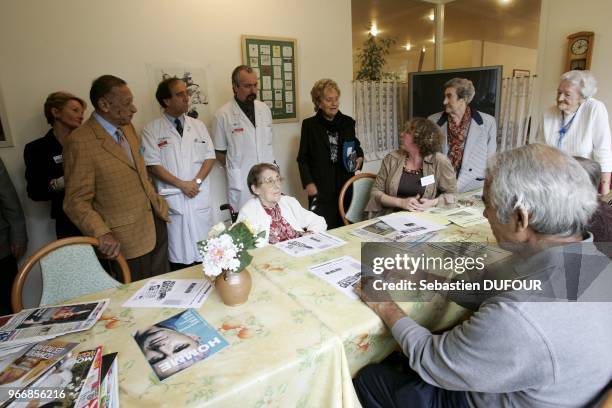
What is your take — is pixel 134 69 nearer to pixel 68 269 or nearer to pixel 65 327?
pixel 68 269

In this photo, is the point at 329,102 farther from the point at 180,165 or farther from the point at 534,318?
the point at 534,318

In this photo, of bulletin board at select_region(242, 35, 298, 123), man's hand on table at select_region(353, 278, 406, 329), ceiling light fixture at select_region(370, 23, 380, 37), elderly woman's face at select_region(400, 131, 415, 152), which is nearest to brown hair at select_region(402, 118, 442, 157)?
elderly woman's face at select_region(400, 131, 415, 152)

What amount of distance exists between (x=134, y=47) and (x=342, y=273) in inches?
93.0

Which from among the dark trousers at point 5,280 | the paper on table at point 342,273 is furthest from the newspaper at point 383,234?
the dark trousers at point 5,280

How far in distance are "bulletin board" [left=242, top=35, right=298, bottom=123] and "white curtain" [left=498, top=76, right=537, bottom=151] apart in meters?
2.34

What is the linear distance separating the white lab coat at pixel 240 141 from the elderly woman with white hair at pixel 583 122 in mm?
2214

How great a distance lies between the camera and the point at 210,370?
875 millimetres

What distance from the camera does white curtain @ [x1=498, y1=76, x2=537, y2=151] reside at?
12.6 feet

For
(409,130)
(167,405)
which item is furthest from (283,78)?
(167,405)

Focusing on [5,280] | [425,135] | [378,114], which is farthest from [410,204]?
[5,280]

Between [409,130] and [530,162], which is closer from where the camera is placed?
[530,162]

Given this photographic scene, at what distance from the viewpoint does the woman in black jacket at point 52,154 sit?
220cm

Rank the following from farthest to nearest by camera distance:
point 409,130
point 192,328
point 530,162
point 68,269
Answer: point 409,130
point 68,269
point 192,328
point 530,162

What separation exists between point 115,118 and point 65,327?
1231mm
